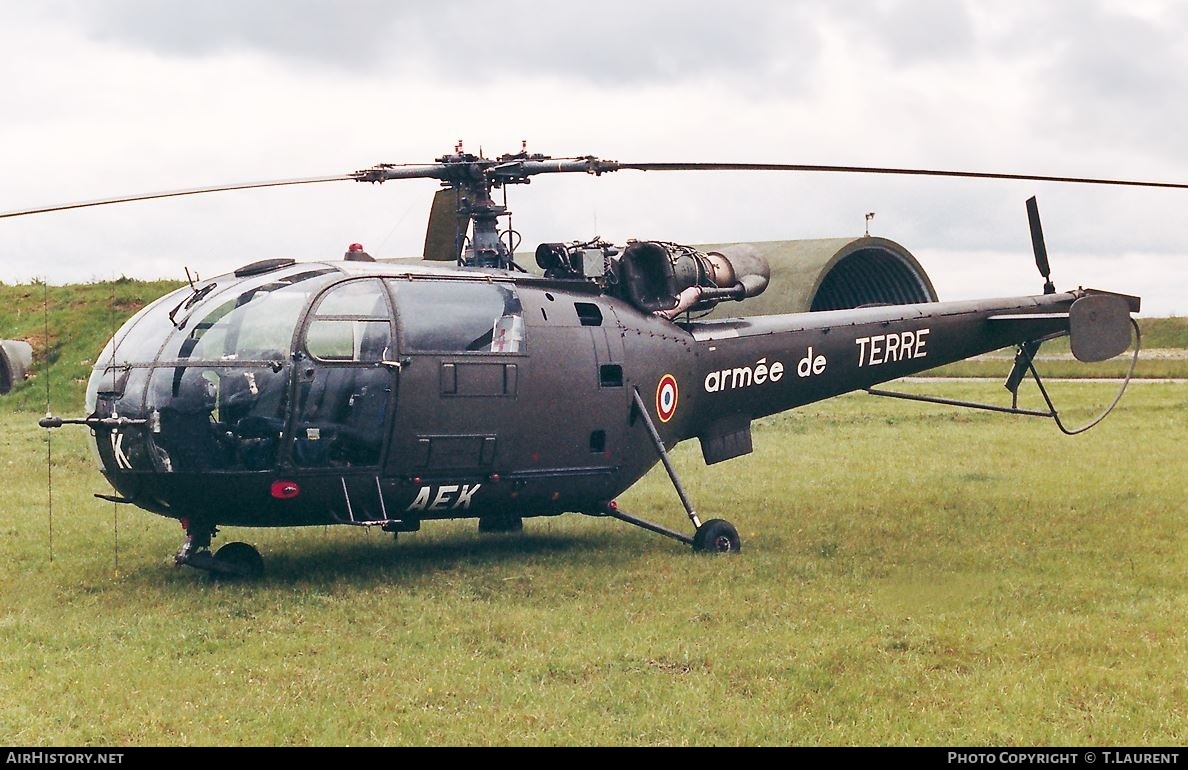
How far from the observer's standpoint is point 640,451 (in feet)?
44.6

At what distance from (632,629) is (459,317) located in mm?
3402

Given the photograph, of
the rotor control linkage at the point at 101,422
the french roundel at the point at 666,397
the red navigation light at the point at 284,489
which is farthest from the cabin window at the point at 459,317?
the rotor control linkage at the point at 101,422

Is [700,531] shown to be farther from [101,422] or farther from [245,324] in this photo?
[101,422]

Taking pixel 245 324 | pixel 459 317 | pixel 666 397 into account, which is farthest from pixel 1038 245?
pixel 245 324

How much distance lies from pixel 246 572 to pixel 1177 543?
9284 mm

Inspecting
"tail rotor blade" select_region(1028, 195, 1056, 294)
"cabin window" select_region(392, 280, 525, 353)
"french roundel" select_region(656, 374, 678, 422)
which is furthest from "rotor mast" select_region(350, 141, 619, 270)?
"tail rotor blade" select_region(1028, 195, 1056, 294)

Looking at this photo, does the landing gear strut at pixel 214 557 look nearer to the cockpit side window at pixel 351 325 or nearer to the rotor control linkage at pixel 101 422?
the rotor control linkage at pixel 101 422

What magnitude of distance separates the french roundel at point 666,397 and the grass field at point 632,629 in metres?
1.38

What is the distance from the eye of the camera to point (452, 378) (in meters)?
11.9

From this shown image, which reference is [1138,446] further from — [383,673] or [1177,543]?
[383,673]

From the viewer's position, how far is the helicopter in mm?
11070

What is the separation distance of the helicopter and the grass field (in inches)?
31.9

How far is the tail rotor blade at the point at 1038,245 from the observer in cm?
1648

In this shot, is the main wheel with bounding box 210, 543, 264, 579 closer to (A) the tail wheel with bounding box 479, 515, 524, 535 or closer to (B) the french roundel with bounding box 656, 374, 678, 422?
(A) the tail wheel with bounding box 479, 515, 524, 535
